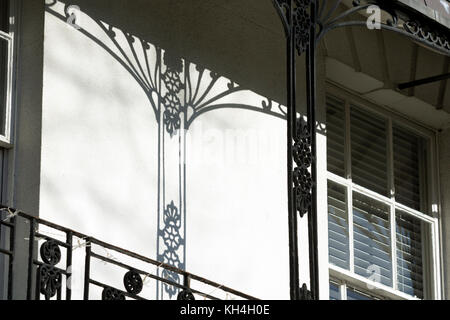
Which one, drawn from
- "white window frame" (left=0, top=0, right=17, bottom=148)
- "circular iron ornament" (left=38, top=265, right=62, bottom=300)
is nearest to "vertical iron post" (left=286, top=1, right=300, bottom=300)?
"circular iron ornament" (left=38, top=265, right=62, bottom=300)

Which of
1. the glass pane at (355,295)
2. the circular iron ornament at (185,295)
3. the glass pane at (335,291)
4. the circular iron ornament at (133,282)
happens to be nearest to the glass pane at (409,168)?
the glass pane at (355,295)

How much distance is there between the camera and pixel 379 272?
1011 centimetres

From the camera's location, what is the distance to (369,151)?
34.3 feet

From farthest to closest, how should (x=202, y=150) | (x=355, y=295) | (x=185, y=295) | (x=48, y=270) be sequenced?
(x=355, y=295) < (x=202, y=150) < (x=185, y=295) < (x=48, y=270)

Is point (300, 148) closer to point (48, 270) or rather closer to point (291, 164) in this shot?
point (291, 164)

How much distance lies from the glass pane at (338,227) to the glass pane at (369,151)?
309 mm

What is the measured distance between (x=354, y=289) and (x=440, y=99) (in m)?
1.97

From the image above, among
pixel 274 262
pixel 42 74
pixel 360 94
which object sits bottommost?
pixel 274 262

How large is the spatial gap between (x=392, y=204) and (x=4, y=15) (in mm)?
4253

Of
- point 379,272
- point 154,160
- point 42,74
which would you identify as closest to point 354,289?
point 379,272

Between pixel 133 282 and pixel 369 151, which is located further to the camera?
pixel 369 151

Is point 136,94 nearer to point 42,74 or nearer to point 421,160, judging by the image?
point 42,74

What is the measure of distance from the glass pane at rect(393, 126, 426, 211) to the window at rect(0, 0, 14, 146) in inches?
170

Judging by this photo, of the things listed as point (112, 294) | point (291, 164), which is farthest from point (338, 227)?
point (112, 294)
